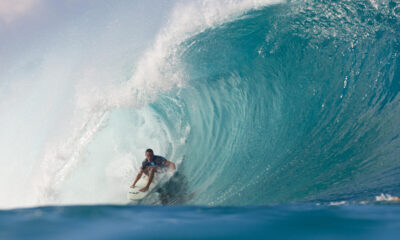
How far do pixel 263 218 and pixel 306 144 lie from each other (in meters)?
6.01

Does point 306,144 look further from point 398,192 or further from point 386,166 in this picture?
point 398,192

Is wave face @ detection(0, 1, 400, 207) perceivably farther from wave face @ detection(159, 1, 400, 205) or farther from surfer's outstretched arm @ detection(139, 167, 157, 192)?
surfer's outstretched arm @ detection(139, 167, 157, 192)

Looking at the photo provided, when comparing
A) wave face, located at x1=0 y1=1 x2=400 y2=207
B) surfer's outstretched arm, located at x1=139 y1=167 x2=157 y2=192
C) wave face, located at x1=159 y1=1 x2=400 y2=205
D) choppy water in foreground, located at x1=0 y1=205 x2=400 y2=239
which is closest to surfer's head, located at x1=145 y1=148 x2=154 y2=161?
surfer's outstretched arm, located at x1=139 y1=167 x2=157 y2=192

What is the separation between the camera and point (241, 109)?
916 centimetres

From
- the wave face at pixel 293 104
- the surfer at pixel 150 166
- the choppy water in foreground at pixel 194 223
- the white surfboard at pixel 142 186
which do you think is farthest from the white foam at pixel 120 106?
the choppy water in foreground at pixel 194 223

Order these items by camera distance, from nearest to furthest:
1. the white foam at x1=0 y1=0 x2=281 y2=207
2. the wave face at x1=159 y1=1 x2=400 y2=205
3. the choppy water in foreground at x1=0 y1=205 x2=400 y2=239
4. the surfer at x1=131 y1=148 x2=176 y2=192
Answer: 1. the choppy water in foreground at x1=0 y1=205 x2=400 y2=239
2. the wave face at x1=159 y1=1 x2=400 y2=205
3. the surfer at x1=131 y1=148 x2=176 y2=192
4. the white foam at x1=0 y1=0 x2=281 y2=207

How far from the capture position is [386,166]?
21.2 feet

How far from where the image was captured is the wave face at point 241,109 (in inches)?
292

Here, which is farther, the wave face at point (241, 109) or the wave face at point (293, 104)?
the wave face at point (241, 109)

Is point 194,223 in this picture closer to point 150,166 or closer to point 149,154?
point 149,154

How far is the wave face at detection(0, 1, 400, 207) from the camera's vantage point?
292 inches

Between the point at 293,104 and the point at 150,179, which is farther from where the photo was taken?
the point at 293,104

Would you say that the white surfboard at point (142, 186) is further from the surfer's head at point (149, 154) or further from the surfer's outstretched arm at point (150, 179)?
the surfer's head at point (149, 154)

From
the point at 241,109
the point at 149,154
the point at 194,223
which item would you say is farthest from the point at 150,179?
the point at 194,223
